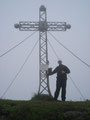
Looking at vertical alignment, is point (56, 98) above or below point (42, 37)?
below

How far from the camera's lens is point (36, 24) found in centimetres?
1609

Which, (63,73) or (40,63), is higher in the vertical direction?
(40,63)

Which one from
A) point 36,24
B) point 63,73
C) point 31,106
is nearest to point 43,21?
point 36,24

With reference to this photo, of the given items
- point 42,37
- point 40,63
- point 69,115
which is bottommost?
point 69,115

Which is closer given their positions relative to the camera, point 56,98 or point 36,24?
point 56,98

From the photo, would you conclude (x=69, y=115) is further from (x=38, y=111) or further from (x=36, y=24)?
(x=36, y=24)

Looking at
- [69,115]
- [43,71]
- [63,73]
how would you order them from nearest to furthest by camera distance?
[69,115] < [63,73] < [43,71]

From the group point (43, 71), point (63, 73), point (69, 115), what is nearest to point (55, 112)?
point (69, 115)

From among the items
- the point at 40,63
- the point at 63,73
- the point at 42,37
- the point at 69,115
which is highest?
the point at 42,37

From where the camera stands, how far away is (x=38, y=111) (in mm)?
6539

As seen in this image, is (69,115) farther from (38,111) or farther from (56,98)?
(56,98)

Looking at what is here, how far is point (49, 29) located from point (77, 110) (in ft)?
32.6

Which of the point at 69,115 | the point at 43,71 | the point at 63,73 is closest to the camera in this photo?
the point at 69,115

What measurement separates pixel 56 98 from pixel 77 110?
337 cm
